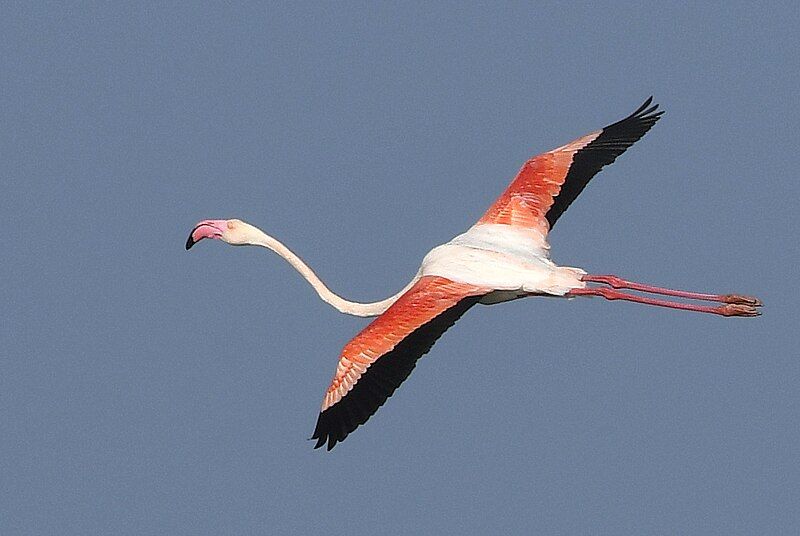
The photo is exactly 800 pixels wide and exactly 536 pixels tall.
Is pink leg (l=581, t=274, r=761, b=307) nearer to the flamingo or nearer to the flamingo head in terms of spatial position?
the flamingo

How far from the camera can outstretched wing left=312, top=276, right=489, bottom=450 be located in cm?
1176

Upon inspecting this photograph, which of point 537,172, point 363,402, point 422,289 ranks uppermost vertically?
point 537,172

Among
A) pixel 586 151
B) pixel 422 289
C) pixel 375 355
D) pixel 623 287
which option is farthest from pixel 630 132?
pixel 375 355

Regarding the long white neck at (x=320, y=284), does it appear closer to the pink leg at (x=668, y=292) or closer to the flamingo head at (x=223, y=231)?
the flamingo head at (x=223, y=231)

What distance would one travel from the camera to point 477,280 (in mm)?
12758

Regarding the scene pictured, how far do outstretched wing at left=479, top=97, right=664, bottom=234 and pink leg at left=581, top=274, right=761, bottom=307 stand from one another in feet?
2.98

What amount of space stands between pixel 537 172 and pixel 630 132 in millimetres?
1053

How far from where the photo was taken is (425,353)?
12.0 meters

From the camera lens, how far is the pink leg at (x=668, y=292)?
503 inches

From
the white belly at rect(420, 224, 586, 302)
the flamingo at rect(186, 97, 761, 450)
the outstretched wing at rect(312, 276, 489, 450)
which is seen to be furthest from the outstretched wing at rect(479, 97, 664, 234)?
the outstretched wing at rect(312, 276, 489, 450)

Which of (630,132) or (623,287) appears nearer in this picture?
(623,287)

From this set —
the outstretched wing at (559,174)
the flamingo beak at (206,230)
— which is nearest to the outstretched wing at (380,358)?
the outstretched wing at (559,174)

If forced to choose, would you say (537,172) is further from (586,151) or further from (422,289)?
(422,289)

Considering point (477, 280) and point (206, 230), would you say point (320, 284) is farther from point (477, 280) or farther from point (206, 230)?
point (477, 280)
